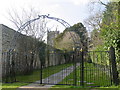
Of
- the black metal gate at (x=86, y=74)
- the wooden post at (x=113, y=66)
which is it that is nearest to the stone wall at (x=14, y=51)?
the black metal gate at (x=86, y=74)

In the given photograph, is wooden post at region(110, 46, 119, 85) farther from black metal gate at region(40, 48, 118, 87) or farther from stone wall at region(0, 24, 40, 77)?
stone wall at region(0, 24, 40, 77)

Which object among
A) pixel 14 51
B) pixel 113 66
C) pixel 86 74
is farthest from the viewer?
pixel 14 51

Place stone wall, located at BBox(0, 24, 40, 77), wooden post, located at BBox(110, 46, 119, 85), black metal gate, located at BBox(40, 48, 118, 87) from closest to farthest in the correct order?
wooden post, located at BBox(110, 46, 119, 85) < black metal gate, located at BBox(40, 48, 118, 87) < stone wall, located at BBox(0, 24, 40, 77)

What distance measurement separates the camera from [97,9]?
13258mm

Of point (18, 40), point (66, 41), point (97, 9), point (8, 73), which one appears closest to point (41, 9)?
point (18, 40)

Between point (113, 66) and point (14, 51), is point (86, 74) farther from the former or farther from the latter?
point (14, 51)

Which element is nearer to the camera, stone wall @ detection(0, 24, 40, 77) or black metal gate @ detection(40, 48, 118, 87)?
black metal gate @ detection(40, 48, 118, 87)

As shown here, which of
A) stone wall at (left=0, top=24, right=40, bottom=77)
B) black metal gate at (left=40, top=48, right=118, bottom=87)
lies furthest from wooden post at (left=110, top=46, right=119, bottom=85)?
stone wall at (left=0, top=24, right=40, bottom=77)

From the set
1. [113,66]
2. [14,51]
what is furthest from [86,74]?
[14,51]

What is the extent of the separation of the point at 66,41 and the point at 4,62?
16347mm

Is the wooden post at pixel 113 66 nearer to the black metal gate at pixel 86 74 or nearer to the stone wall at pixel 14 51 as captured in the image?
the black metal gate at pixel 86 74

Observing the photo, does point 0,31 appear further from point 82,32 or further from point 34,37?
point 82,32

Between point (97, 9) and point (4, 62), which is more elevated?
point (97, 9)

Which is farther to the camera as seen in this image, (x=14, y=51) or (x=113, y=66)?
(x=14, y=51)
